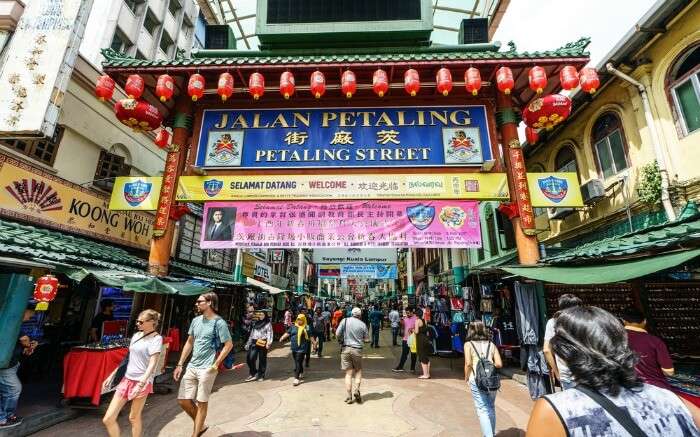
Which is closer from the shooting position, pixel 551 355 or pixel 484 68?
pixel 551 355

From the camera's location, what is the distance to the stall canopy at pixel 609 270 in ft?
14.8

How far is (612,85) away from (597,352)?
38.7 ft

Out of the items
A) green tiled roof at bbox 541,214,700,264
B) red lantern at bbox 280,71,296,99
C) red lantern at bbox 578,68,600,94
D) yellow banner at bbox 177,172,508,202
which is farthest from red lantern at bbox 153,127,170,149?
red lantern at bbox 578,68,600,94

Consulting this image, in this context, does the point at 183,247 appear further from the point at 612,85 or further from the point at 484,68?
the point at 612,85

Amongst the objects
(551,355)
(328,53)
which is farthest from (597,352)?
(328,53)

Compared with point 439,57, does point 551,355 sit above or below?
below

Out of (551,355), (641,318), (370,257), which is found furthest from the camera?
(370,257)

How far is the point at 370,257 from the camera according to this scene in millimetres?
21219

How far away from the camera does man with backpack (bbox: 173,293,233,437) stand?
4.64 m

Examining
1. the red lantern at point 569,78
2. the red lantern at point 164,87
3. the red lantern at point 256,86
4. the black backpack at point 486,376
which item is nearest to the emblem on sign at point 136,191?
the red lantern at point 164,87

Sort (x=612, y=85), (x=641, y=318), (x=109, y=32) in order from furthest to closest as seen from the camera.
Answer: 1. (x=109, y=32)
2. (x=612, y=85)
3. (x=641, y=318)

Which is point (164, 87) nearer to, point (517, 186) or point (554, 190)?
point (517, 186)

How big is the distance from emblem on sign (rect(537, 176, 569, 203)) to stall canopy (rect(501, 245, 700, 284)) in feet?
7.02

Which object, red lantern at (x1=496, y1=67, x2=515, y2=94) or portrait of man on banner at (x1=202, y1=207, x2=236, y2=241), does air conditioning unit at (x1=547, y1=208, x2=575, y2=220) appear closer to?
red lantern at (x1=496, y1=67, x2=515, y2=94)
